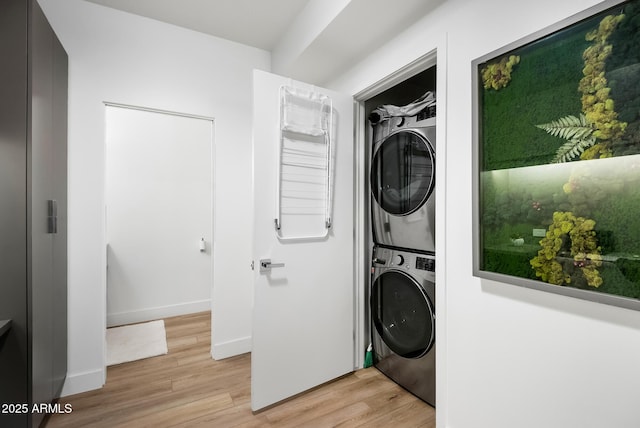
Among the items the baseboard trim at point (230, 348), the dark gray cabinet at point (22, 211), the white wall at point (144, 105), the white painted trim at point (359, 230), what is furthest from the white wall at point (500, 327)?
the dark gray cabinet at point (22, 211)

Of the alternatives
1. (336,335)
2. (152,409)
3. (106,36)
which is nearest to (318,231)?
(336,335)

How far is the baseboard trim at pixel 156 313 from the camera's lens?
3170 millimetres

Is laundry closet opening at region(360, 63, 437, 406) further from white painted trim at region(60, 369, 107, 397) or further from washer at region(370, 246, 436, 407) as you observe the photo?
white painted trim at region(60, 369, 107, 397)

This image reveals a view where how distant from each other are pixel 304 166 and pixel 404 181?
2.26ft

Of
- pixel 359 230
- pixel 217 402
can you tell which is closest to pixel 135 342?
pixel 217 402

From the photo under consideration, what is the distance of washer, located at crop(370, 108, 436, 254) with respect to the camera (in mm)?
1817

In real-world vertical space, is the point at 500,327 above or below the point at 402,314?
above

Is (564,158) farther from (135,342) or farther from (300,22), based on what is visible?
(135,342)

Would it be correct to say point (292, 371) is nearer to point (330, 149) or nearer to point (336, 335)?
point (336, 335)

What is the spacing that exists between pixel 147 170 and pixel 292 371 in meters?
2.83

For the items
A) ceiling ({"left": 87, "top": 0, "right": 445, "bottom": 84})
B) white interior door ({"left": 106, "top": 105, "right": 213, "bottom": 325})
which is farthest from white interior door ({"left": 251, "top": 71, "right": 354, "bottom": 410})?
white interior door ({"left": 106, "top": 105, "right": 213, "bottom": 325})

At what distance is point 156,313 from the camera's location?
337cm

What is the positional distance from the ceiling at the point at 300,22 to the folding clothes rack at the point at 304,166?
38cm

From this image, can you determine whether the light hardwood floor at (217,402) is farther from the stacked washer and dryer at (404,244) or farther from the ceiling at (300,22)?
the ceiling at (300,22)
